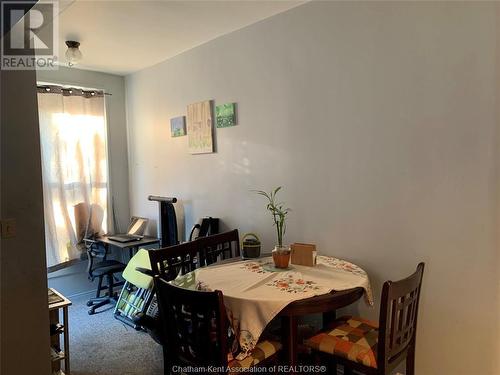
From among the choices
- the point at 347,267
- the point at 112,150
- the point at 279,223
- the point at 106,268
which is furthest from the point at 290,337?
the point at 112,150

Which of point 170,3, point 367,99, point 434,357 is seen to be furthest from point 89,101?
point 434,357

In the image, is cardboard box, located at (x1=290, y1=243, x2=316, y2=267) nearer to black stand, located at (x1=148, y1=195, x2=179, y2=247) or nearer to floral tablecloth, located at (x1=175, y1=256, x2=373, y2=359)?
floral tablecloth, located at (x1=175, y1=256, x2=373, y2=359)

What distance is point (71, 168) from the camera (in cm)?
386

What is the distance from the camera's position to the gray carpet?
102 inches

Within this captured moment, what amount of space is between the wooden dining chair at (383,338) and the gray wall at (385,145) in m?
0.31

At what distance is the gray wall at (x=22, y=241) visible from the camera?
1953 millimetres

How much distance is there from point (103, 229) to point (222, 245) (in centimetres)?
198

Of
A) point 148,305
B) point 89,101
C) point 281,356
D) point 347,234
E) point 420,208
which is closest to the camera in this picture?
point 281,356

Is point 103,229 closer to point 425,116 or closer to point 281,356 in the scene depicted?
point 281,356

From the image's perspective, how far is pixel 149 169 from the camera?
408cm

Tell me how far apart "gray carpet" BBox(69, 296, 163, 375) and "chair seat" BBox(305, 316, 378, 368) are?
1269 mm

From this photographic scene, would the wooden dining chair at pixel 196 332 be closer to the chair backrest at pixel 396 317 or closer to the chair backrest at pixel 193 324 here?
the chair backrest at pixel 193 324

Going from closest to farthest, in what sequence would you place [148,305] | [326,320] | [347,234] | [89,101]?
[326,320], [347,234], [148,305], [89,101]

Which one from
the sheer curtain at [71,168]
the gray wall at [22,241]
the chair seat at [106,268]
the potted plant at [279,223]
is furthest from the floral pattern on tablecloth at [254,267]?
the sheer curtain at [71,168]
